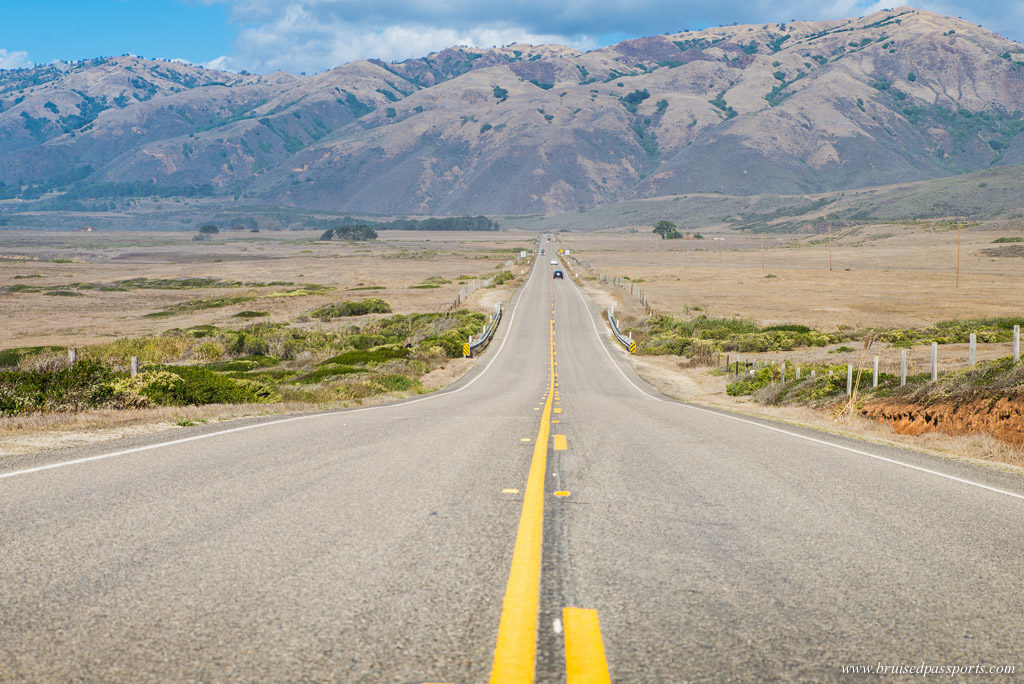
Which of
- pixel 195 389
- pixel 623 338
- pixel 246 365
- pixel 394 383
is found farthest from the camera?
pixel 623 338

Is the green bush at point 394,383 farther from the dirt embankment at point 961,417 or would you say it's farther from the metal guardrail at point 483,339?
the dirt embankment at point 961,417

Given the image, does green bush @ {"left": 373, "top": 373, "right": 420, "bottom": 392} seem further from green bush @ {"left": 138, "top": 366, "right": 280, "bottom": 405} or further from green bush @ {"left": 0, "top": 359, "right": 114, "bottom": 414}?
green bush @ {"left": 0, "top": 359, "right": 114, "bottom": 414}

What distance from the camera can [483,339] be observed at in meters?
46.2

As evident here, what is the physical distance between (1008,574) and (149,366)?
19628mm

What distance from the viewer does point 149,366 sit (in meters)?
19.9

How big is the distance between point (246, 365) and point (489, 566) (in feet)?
110

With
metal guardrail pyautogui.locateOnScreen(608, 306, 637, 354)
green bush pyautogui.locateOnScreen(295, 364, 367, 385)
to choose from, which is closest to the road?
green bush pyautogui.locateOnScreen(295, 364, 367, 385)

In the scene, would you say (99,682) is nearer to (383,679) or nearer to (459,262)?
(383,679)

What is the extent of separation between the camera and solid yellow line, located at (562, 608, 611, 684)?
343cm

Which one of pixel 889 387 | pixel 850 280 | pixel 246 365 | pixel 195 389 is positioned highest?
pixel 850 280

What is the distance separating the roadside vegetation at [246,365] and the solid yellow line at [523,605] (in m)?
9.56

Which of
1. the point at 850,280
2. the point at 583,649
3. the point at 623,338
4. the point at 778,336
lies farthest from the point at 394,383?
the point at 850,280

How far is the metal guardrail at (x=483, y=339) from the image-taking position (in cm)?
4216

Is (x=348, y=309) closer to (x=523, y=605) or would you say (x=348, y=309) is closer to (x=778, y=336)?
(x=778, y=336)
